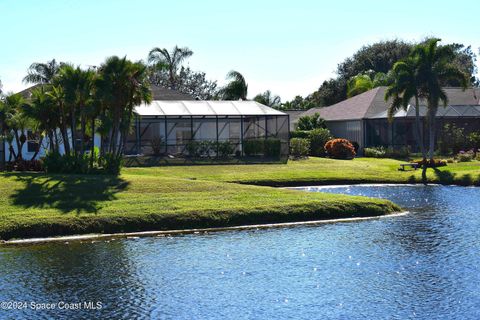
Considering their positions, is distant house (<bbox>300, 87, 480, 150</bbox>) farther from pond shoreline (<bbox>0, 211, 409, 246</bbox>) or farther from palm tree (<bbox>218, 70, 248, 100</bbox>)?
pond shoreline (<bbox>0, 211, 409, 246</bbox>)

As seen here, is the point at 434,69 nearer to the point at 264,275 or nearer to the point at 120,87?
the point at 120,87

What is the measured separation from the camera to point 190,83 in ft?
307

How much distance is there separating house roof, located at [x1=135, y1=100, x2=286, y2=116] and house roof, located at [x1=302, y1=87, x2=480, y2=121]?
12398 millimetres

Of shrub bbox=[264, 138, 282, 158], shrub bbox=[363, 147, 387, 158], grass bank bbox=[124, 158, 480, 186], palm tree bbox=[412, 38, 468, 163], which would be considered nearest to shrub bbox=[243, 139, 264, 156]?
shrub bbox=[264, 138, 282, 158]

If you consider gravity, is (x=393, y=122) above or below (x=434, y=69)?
below

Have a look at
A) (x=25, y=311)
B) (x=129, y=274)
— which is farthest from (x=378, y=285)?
(x=25, y=311)

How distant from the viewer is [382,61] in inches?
4245

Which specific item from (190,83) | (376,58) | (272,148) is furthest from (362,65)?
(272,148)

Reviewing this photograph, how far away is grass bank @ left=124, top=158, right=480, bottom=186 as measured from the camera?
3956cm

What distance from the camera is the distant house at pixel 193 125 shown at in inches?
1991

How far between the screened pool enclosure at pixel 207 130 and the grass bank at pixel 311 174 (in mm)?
5003

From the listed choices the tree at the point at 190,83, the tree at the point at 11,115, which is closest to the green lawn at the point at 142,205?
the tree at the point at 11,115

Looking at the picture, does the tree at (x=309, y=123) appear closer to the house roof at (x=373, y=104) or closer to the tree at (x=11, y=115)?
the house roof at (x=373, y=104)

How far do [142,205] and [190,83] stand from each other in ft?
223
